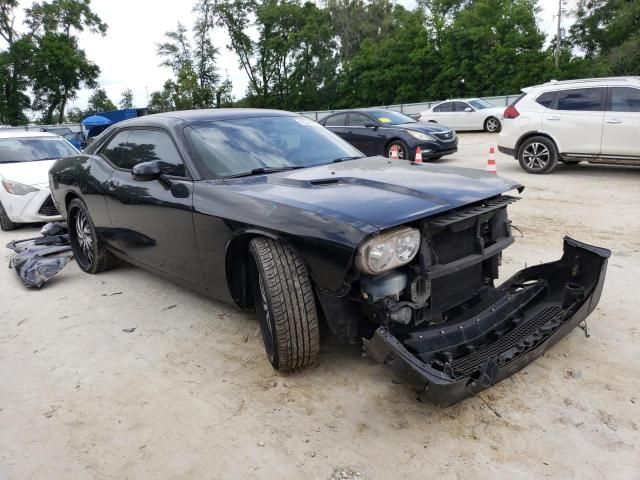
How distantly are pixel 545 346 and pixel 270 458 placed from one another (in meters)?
1.53

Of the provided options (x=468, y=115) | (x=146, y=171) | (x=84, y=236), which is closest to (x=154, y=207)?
(x=146, y=171)

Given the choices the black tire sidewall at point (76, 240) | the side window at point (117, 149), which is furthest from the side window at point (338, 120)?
the side window at point (117, 149)

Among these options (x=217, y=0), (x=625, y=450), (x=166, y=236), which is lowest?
(x=625, y=450)

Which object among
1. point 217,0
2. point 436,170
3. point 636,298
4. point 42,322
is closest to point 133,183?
point 42,322

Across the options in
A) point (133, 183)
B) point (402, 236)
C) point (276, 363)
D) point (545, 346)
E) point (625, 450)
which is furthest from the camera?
point (133, 183)

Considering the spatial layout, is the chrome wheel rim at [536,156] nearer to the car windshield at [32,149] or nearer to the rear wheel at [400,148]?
the rear wheel at [400,148]

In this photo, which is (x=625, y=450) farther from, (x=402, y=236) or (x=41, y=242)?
(x=41, y=242)

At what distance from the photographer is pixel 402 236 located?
245 centimetres

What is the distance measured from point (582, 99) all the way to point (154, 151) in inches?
296

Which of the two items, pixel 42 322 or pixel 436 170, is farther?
pixel 42 322

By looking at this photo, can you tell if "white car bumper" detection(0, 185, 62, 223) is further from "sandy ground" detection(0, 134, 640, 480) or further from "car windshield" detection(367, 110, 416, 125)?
"car windshield" detection(367, 110, 416, 125)

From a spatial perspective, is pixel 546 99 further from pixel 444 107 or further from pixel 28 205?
pixel 444 107

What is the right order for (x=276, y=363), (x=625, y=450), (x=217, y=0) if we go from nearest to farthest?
1. (x=625, y=450)
2. (x=276, y=363)
3. (x=217, y=0)

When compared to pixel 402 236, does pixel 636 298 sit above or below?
below
